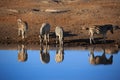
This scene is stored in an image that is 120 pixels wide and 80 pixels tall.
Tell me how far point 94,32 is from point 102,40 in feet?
2.11

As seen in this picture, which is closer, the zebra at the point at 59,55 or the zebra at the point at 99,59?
the zebra at the point at 99,59

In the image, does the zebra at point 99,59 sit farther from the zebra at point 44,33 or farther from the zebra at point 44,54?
the zebra at point 44,33

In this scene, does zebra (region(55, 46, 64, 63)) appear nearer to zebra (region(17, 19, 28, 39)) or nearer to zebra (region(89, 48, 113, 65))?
zebra (region(89, 48, 113, 65))

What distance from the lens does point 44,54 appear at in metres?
26.0

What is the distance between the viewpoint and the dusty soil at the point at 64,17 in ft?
98.4

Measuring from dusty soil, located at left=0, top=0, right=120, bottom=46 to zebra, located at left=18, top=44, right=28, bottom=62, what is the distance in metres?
1.12

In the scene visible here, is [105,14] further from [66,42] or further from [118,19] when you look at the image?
[66,42]

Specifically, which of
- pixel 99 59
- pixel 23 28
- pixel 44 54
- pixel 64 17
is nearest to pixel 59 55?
pixel 44 54

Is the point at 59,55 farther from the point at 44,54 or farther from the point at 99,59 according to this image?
the point at 99,59

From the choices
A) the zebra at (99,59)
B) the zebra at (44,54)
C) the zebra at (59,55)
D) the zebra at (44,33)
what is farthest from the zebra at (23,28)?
A: the zebra at (99,59)

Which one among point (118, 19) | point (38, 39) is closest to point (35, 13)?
point (118, 19)

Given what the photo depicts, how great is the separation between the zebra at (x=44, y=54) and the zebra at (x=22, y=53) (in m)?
0.78

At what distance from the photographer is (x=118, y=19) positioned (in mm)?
36094

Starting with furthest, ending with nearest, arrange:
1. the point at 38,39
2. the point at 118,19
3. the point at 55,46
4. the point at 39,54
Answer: the point at 118,19 → the point at 38,39 → the point at 55,46 → the point at 39,54
